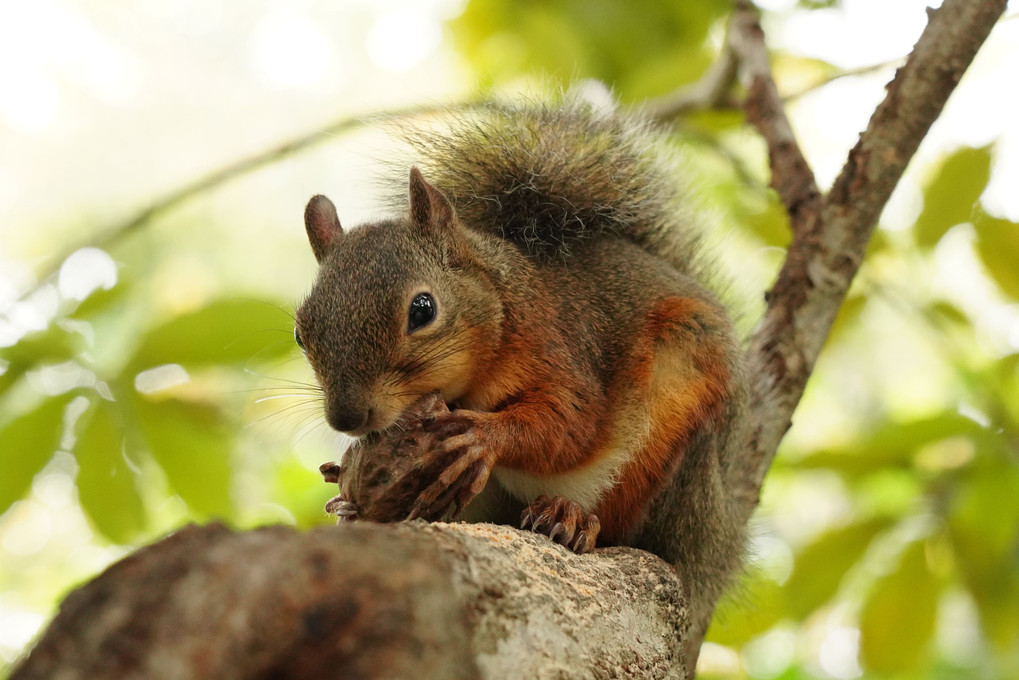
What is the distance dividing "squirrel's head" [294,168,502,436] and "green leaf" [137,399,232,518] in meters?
0.37

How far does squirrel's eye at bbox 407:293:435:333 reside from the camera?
1.97 meters

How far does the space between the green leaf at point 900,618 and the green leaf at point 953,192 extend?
3.16 feet

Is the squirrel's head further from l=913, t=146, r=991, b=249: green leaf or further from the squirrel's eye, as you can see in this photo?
l=913, t=146, r=991, b=249: green leaf

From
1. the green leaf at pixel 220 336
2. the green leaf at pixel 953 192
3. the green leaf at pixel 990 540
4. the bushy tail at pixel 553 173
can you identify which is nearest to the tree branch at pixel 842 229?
the green leaf at pixel 953 192

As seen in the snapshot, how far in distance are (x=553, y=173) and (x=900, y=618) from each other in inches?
62.8

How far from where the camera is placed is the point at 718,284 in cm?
292

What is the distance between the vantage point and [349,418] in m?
1.78

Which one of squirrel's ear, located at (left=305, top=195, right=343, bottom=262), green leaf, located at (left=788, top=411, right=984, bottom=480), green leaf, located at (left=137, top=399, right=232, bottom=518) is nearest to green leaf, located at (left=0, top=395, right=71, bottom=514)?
green leaf, located at (left=137, top=399, right=232, bottom=518)

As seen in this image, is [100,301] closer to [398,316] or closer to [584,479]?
[398,316]

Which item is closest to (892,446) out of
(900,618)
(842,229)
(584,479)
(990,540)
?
(990,540)

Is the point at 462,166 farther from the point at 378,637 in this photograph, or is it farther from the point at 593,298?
the point at 378,637

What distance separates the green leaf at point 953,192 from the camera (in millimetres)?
2363

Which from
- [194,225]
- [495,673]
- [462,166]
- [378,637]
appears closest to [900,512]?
[462,166]

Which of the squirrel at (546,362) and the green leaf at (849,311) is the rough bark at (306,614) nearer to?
the squirrel at (546,362)
